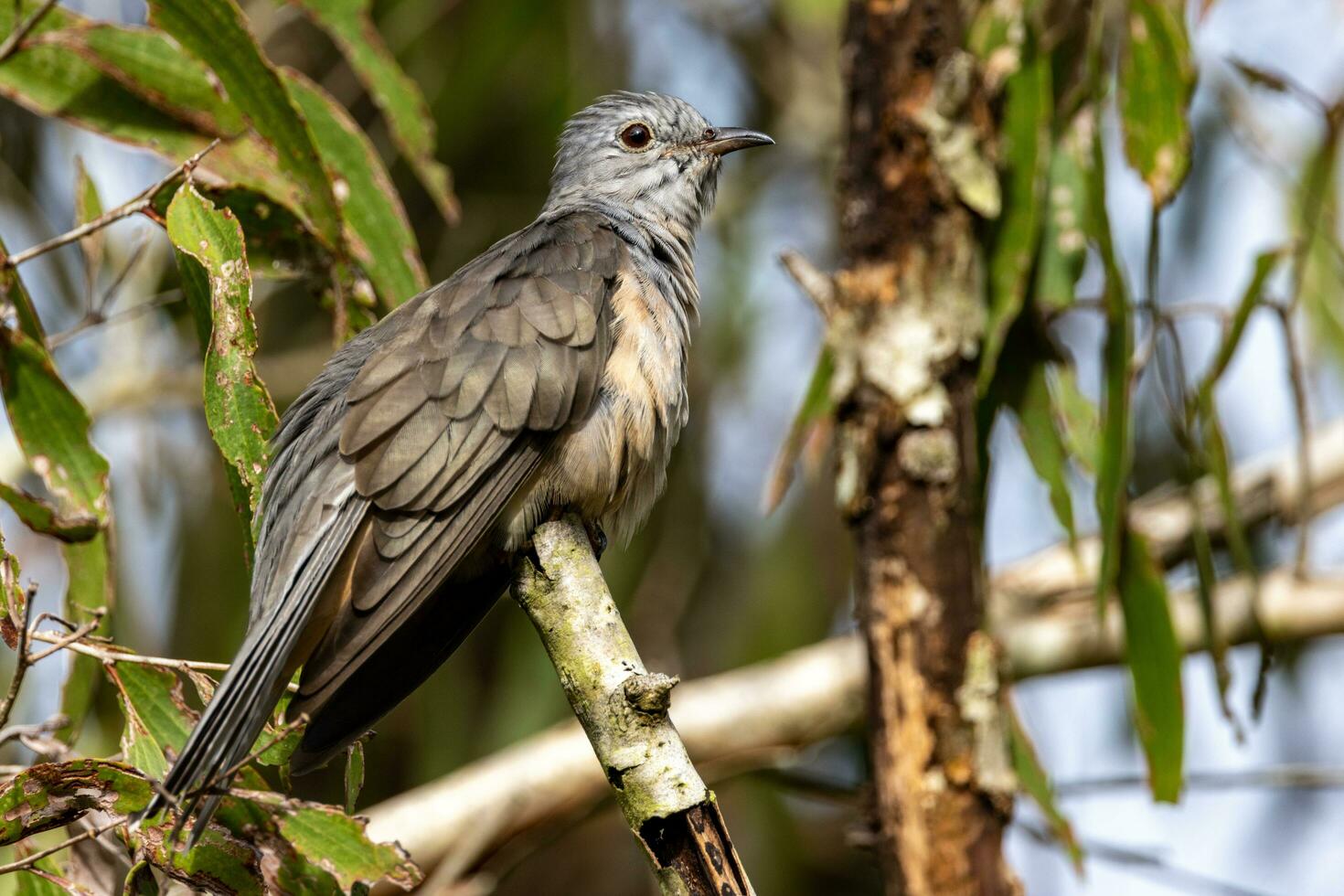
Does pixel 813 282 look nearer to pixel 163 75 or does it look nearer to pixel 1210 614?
pixel 1210 614

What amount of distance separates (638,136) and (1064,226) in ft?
4.03

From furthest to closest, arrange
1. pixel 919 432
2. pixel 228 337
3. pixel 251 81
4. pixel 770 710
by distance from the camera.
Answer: pixel 770 710
pixel 919 432
pixel 251 81
pixel 228 337

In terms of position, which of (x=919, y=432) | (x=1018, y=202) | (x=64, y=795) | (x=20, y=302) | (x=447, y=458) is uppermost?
(x=1018, y=202)

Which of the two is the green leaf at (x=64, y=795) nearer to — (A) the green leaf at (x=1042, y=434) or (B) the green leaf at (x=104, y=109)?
(B) the green leaf at (x=104, y=109)

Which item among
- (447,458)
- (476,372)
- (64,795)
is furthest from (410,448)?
(64,795)

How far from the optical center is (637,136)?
13.0ft

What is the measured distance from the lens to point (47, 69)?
2.96 meters

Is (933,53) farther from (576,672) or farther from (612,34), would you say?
(612,34)

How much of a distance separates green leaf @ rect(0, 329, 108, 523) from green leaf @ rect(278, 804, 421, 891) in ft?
2.78

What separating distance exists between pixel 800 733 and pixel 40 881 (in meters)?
2.55

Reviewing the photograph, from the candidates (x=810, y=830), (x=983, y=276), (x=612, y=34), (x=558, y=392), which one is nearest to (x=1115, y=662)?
A: (x=983, y=276)

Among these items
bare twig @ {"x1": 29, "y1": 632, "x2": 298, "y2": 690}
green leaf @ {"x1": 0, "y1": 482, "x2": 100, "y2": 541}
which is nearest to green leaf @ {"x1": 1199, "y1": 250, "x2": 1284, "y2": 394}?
bare twig @ {"x1": 29, "y1": 632, "x2": 298, "y2": 690}

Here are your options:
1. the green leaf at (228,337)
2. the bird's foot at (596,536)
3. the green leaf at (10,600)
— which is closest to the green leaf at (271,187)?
the green leaf at (228,337)

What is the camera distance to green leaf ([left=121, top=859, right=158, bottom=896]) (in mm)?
1999
